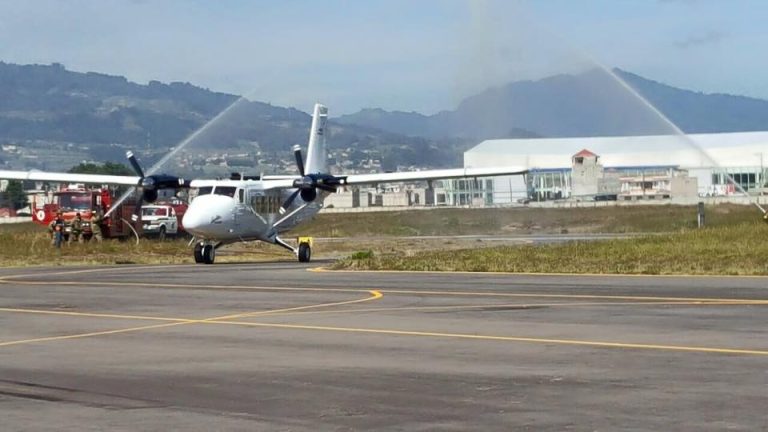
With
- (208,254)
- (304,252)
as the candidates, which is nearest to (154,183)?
(208,254)

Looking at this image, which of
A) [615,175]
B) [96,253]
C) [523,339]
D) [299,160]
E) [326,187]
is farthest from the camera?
[615,175]

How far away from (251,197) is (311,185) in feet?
9.60

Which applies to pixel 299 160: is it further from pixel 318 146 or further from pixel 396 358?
pixel 396 358

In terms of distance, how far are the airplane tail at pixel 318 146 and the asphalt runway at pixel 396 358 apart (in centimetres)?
2527

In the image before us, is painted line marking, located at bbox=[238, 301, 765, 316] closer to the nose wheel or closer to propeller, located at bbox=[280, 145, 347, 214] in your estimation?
the nose wheel

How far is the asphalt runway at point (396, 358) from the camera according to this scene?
1126 cm

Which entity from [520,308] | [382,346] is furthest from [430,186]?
[382,346]

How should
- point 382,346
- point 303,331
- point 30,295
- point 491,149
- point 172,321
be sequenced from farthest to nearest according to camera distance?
1. point 491,149
2. point 30,295
3. point 172,321
4. point 303,331
5. point 382,346

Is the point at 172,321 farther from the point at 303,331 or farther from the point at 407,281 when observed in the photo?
the point at 407,281

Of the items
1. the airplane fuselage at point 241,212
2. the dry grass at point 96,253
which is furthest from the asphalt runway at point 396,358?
the dry grass at point 96,253

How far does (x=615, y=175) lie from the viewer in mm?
84562

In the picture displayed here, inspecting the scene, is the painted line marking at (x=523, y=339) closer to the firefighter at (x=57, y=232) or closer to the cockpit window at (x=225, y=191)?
the cockpit window at (x=225, y=191)

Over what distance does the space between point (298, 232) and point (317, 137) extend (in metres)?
23.6

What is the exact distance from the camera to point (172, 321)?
20.9 m
